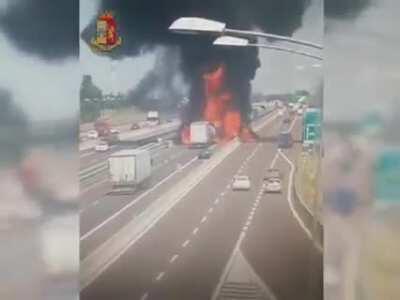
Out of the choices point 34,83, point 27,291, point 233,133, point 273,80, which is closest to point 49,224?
point 27,291

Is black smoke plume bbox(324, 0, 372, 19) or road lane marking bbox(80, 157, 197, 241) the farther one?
road lane marking bbox(80, 157, 197, 241)

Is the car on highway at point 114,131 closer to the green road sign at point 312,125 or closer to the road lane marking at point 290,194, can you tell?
the road lane marking at point 290,194

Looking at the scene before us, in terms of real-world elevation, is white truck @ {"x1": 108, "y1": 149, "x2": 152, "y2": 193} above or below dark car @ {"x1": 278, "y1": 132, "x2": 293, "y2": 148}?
below

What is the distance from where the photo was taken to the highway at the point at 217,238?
306cm

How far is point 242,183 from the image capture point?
10.4 ft

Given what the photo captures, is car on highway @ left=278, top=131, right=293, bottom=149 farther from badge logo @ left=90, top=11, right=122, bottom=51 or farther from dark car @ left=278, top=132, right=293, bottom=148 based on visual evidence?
badge logo @ left=90, top=11, right=122, bottom=51

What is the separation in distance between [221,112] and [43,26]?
98cm

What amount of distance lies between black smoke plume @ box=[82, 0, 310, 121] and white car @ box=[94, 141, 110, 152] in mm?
437

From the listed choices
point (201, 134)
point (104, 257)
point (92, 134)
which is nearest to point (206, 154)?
point (201, 134)

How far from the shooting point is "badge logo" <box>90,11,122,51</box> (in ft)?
10.3

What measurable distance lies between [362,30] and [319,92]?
0.34 meters

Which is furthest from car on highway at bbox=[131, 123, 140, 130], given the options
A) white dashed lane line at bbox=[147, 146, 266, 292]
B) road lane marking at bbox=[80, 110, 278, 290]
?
white dashed lane line at bbox=[147, 146, 266, 292]

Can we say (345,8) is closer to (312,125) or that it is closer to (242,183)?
(312,125)

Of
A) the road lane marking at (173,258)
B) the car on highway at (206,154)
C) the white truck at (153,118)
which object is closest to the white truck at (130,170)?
the white truck at (153,118)
